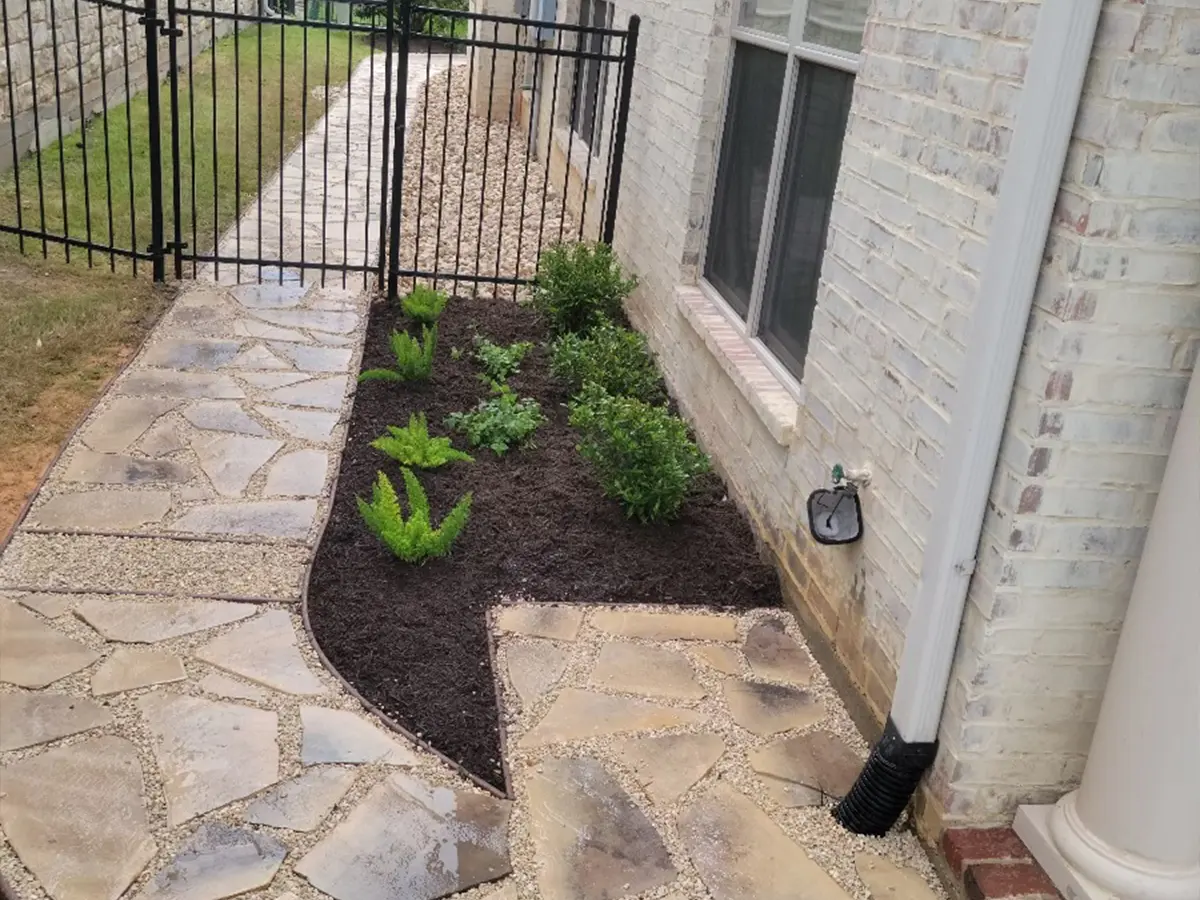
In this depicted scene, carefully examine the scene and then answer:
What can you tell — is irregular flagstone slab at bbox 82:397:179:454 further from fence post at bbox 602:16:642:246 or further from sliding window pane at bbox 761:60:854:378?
fence post at bbox 602:16:642:246

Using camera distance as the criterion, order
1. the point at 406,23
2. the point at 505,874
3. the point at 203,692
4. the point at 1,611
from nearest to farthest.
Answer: the point at 505,874, the point at 203,692, the point at 1,611, the point at 406,23

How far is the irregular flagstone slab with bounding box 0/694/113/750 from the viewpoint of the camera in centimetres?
277

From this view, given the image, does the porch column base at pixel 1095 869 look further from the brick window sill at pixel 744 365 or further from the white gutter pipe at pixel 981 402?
the brick window sill at pixel 744 365

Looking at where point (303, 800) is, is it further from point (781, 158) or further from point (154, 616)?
point (781, 158)

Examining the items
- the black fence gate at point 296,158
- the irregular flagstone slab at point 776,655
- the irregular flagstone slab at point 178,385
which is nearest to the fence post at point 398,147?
the black fence gate at point 296,158

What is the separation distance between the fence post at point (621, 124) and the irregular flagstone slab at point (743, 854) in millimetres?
4368

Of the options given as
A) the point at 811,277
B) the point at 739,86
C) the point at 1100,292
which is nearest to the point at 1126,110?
the point at 1100,292

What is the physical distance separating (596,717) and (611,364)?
250 centimetres

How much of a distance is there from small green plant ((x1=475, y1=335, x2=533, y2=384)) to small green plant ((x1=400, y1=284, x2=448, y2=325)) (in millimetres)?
399

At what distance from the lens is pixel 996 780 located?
258 centimetres

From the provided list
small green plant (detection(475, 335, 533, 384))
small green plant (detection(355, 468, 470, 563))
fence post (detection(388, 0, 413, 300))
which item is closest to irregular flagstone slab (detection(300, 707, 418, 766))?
small green plant (detection(355, 468, 470, 563))

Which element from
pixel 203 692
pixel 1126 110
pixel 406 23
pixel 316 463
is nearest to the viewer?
pixel 1126 110

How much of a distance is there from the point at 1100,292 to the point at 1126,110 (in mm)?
328

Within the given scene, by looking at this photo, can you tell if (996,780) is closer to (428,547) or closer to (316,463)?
(428,547)
